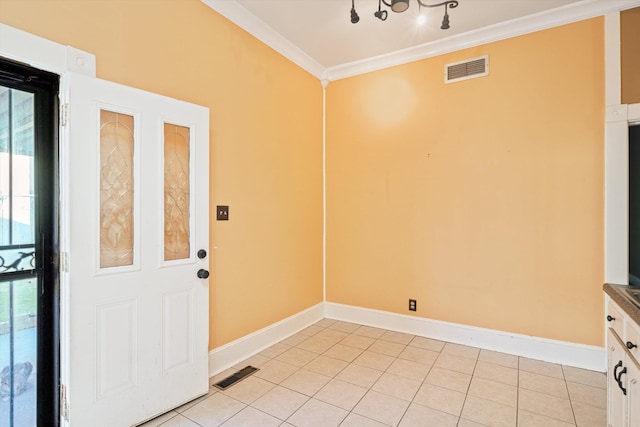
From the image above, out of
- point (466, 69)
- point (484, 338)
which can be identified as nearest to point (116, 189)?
point (466, 69)

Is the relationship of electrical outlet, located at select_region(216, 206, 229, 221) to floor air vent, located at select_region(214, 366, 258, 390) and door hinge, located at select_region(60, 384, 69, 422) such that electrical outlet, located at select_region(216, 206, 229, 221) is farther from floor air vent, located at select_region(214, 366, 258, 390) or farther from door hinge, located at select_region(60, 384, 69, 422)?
door hinge, located at select_region(60, 384, 69, 422)

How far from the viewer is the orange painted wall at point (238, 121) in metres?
1.97

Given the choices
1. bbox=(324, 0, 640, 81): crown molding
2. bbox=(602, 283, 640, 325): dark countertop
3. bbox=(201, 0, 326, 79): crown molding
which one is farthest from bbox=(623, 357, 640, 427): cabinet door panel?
bbox=(201, 0, 326, 79): crown molding

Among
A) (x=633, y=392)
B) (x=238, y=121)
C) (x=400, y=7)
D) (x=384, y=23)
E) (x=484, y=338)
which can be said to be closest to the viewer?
(x=633, y=392)

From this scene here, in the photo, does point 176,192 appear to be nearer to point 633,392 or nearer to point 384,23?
point 384,23

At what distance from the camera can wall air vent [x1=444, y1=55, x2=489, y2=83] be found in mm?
3162

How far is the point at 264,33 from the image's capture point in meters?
3.07

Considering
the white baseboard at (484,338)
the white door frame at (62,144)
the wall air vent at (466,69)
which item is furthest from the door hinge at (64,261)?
the wall air vent at (466,69)

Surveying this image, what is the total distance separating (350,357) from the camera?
2.98 m

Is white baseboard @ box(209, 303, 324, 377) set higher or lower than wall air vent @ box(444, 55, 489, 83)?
lower

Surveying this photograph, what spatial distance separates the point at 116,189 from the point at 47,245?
0.47 meters

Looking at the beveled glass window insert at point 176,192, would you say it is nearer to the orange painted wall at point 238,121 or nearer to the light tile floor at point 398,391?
the orange painted wall at point 238,121

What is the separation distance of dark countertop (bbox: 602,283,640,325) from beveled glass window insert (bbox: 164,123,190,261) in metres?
2.40

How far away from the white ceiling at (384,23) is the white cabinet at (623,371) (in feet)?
8.22
